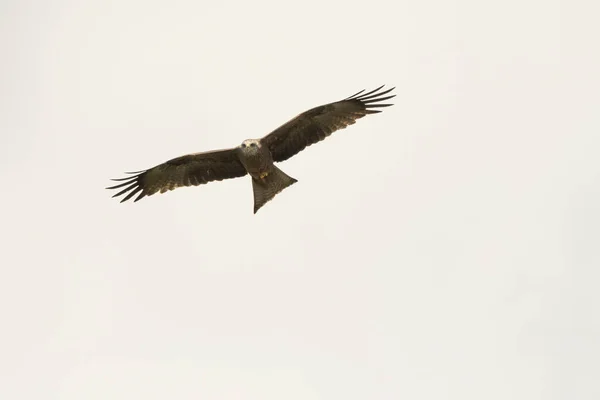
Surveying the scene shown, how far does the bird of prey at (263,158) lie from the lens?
18.6m

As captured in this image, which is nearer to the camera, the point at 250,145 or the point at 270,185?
the point at 250,145

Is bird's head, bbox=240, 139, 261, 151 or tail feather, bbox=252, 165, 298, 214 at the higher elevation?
bird's head, bbox=240, 139, 261, 151

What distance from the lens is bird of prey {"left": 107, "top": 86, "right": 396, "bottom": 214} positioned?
733 inches

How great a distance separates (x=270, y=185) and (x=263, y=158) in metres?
0.54

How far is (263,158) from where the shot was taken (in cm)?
1852

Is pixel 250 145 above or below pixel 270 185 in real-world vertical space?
above

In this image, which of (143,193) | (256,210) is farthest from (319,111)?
(143,193)

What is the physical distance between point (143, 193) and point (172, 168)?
75 cm

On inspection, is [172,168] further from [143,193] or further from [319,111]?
[319,111]

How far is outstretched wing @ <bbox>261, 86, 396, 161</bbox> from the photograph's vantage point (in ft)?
62.1

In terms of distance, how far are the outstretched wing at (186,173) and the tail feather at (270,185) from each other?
688mm

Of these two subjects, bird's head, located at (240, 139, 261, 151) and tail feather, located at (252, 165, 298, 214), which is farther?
tail feather, located at (252, 165, 298, 214)

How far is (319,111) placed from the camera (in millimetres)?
18875

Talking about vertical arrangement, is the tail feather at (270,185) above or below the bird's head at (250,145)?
below
